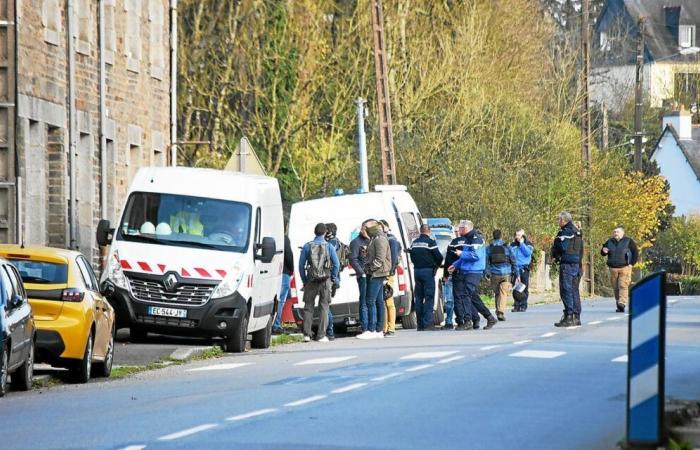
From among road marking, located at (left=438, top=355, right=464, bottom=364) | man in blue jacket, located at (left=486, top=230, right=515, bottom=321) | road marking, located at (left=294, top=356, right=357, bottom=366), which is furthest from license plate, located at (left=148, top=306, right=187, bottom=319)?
man in blue jacket, located at (left=486, top=230, right=515, bottom=321)

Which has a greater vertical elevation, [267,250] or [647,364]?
[267,250]

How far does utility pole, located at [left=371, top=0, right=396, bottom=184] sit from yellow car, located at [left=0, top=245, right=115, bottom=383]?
71.7 feet

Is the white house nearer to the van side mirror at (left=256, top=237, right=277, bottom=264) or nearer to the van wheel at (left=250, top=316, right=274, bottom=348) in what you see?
the van wheel at (left=250, top=316, right=274, bottom=348)

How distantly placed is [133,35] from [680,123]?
69.4 meters

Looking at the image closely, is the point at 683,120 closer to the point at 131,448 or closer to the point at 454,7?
the point at 454,7

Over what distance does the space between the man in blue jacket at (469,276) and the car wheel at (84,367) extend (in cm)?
1201

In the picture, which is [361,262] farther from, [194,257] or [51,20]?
[51,20]

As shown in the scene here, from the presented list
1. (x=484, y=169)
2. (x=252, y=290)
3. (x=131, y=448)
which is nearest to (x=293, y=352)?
(x=252, y=290)

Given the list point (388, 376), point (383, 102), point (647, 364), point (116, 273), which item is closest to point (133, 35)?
point (383, 102)

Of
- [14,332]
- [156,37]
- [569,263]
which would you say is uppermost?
[156,37]

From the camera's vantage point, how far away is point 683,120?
339ft

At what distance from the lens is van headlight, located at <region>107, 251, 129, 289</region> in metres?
25.4

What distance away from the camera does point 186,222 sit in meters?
26.0

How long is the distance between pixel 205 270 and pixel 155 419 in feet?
35.9
